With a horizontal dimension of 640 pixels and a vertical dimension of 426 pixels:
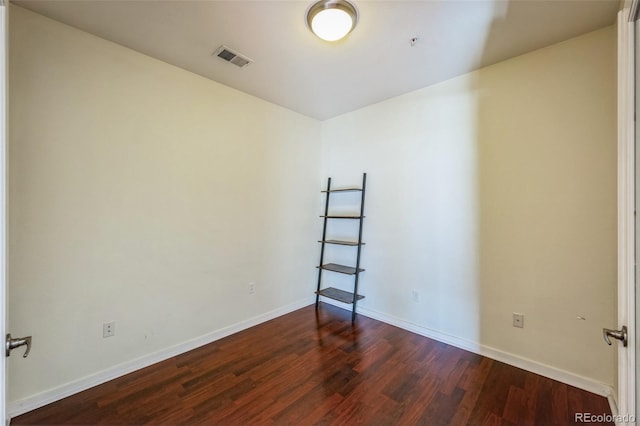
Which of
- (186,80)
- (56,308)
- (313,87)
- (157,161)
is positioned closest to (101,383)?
(56,308)

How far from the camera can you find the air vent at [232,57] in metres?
2.15

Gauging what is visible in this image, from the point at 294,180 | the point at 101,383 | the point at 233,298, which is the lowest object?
the point at 101,383

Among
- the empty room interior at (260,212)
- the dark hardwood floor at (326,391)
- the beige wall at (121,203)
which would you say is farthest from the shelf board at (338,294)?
the beige wall at (121,203)

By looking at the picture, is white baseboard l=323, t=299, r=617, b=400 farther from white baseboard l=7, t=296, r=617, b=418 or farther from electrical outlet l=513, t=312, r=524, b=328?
electrical outlet l=513, t=312, r=524, b=328

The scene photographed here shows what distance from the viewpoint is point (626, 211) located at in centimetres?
100

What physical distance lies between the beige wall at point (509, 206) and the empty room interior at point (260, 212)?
0.01 meters

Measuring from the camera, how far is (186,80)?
96.8 inches

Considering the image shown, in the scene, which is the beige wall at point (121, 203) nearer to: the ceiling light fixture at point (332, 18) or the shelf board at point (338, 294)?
the shelf board at point (338, 294)

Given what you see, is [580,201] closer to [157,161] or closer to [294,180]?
[294,180]

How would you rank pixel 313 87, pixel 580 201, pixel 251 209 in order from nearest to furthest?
1. pixel 580 201
2. pixel 313 87
3. pixel 251 209

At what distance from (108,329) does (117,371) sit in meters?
0.34

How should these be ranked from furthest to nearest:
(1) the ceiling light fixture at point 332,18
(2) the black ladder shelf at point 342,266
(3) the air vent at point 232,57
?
1. (2) the black ladder shelf at point 342,266
2. (3) the air vent at point 232,57
3. (1) the ceiling light fixture at point 332,18

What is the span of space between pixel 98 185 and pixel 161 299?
3.45 ft

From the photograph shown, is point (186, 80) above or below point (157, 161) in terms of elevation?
above
